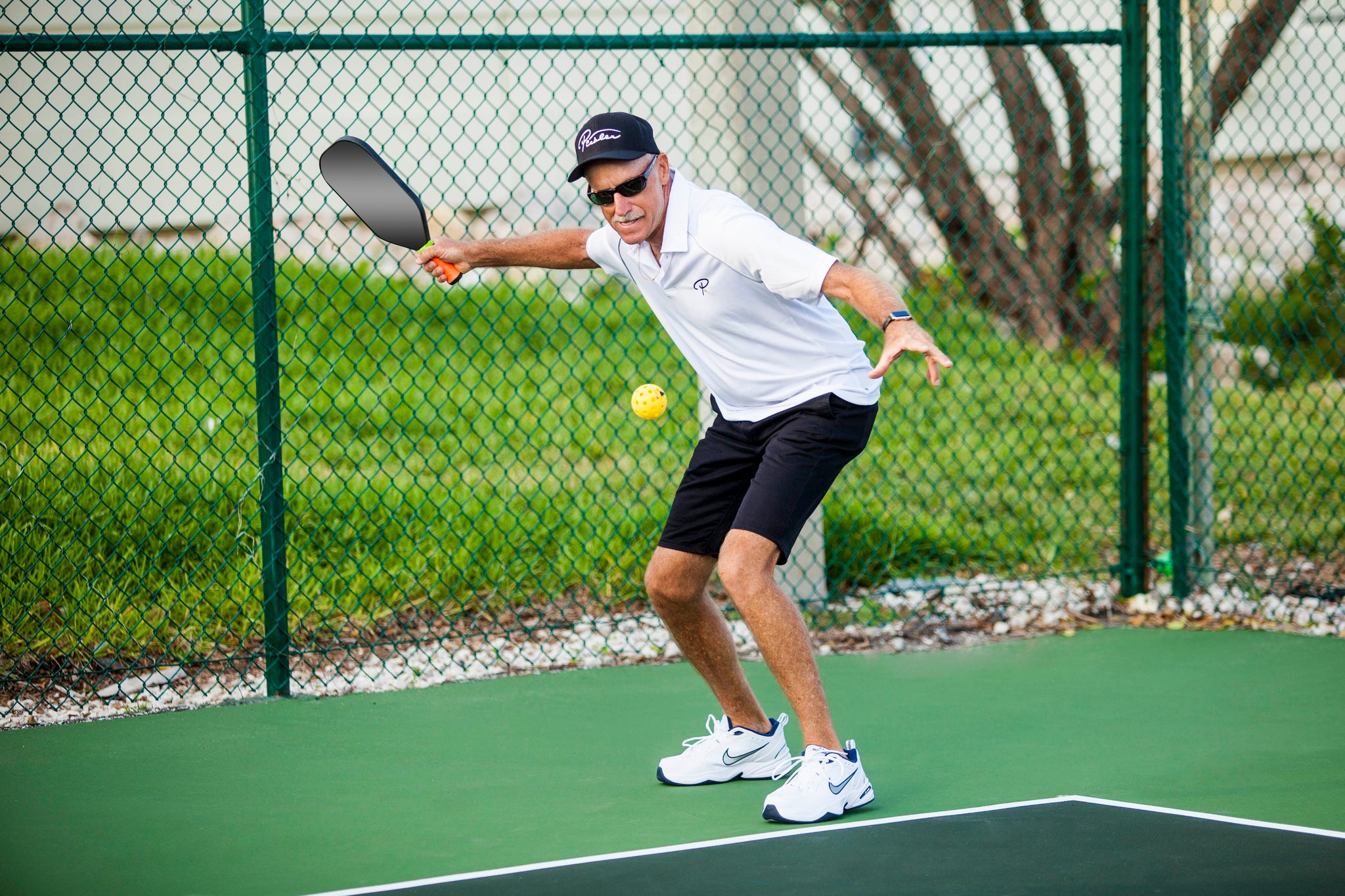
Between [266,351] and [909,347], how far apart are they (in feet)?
8.34

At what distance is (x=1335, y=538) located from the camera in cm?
648

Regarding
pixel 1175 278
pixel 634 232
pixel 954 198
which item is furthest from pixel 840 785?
pixel 954 198

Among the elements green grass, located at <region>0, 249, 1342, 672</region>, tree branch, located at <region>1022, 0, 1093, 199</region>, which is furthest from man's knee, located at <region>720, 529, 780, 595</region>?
tree branch, located at <region>1022, 0, 1093, 199</region>

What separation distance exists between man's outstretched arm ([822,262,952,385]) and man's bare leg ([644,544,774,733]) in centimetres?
86

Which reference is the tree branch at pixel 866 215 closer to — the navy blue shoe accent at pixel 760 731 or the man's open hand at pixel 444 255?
the man's open hand at pixel 444 255

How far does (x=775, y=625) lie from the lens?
3461mm

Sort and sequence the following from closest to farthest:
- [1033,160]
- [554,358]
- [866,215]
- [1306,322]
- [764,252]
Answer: [764,252], [554,358], [1033,160], [866,215], [1306,322]

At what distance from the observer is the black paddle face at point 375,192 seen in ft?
12.3

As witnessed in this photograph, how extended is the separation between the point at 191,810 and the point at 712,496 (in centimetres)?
170

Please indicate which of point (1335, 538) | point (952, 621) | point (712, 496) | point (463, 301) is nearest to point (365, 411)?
point (463, 301)

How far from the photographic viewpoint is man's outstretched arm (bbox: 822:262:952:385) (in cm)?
294

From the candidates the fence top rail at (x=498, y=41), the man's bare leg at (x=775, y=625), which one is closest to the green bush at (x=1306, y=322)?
the fence top rail at (x=498, y=41)

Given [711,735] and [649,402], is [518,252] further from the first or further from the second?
[711,735]

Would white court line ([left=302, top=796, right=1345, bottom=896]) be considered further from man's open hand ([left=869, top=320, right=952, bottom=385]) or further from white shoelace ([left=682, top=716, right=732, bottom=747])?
man's open hand ([left=869, top=320, right=952, bottom=385])
